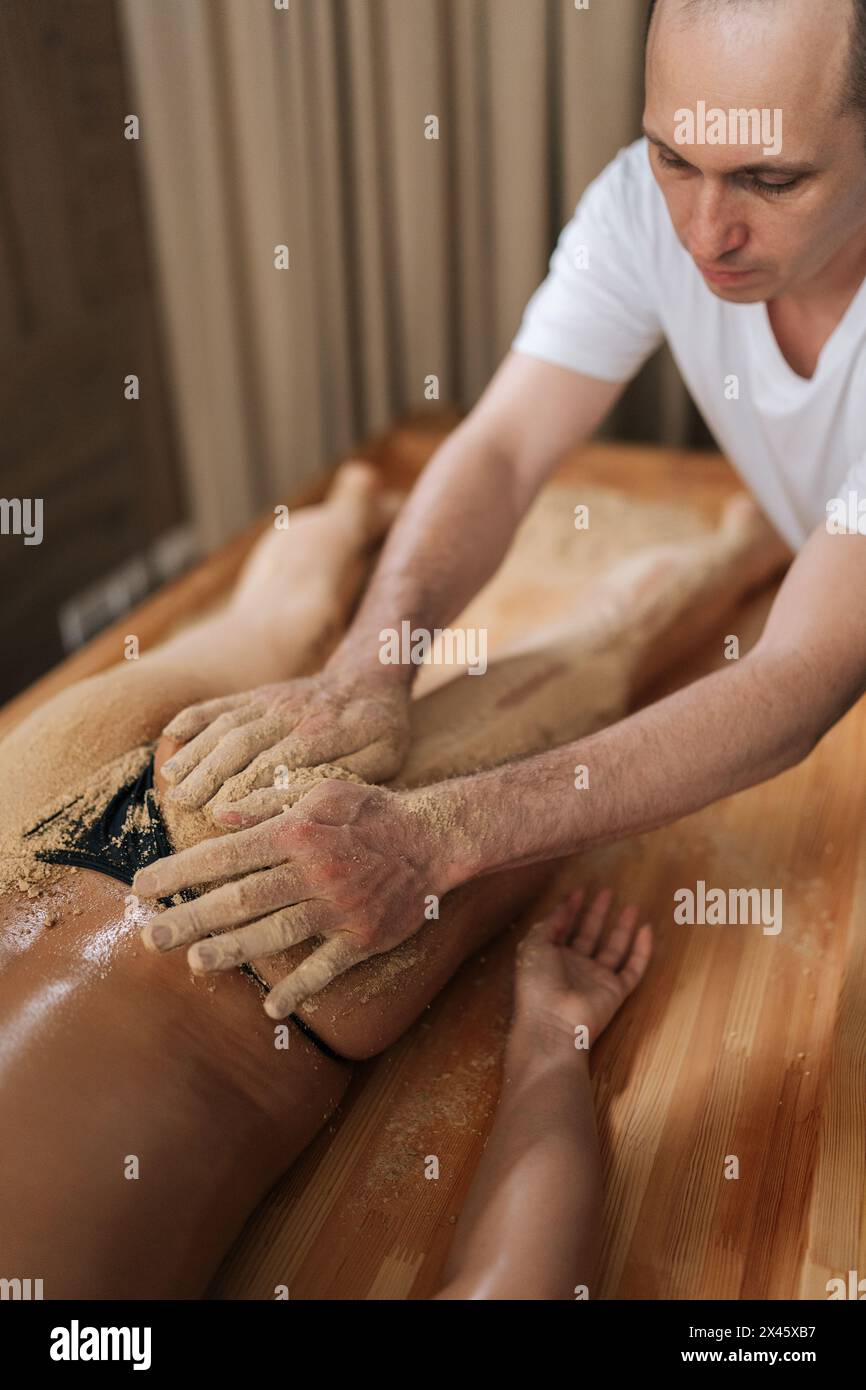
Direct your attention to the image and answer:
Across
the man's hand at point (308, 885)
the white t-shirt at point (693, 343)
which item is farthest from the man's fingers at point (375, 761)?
the white t-shirt at point (693, 343)

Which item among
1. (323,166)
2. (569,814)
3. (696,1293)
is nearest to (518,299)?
(323,166)

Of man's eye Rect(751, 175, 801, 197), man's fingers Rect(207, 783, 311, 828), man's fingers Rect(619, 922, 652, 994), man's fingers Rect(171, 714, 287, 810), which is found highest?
man's eye Rect(751, 175, 801, 197)

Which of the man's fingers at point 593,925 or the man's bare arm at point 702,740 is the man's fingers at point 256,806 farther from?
the man's fingers at point 593,925

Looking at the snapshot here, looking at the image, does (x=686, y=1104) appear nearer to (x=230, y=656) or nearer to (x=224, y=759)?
(x=224, y=759)

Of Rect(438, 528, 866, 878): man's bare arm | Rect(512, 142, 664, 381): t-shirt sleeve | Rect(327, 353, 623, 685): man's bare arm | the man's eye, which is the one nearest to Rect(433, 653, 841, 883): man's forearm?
Rect(438, 528, 866, 878): man's bare arm

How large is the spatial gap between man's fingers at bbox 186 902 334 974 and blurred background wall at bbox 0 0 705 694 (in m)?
1.69

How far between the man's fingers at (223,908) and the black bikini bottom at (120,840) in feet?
0.19

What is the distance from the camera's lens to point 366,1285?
1.00 m

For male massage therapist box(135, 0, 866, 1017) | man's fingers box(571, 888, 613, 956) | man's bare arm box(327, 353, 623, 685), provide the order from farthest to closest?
man's bare arm box(327, 353, 623, 685) → man's fingers box(571, 888, 613, 956) → male massage therapist box(135, 0, 866, 1017)

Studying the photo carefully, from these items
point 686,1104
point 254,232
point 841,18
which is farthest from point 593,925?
point 254,232

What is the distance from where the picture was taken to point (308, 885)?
0.97 meters

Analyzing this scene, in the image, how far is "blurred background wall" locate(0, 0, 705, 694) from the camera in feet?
7.25

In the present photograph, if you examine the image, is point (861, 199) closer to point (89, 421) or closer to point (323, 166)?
point (323, 166)

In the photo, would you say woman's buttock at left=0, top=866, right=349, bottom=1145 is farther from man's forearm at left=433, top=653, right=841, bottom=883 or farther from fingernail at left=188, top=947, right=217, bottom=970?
man's forearm at left=433, top=653, right=841, bottom=883
